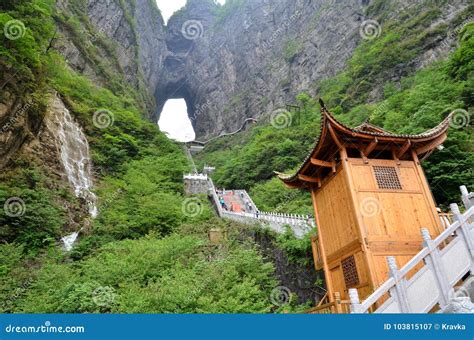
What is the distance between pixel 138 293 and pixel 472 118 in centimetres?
1470

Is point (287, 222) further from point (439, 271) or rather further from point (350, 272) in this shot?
point (439, 271)

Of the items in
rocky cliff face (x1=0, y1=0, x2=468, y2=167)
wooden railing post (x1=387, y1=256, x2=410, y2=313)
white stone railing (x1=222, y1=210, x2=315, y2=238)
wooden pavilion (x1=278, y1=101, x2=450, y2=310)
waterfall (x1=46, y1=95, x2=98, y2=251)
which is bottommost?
wooden railing post (x1=387, y1=256, x2=410, y2=313)

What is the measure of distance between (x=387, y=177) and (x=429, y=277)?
3.39 metres

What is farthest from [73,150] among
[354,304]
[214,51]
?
[214,51]

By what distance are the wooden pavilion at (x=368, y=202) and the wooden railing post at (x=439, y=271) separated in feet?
5.12

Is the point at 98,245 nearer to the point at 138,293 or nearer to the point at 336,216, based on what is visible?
the point at 138,293

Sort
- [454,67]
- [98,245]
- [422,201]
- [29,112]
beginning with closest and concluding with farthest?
[422,201], [98,245], [29,112], [454,67]

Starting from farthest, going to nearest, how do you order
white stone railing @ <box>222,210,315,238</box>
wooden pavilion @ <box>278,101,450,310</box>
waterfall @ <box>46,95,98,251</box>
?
waterfall @ <box>46,95,98,251</box>
white stone railing @ <box>222,210,315,238</box>
wooden pavilion @ <box>278,101,450,310</box>

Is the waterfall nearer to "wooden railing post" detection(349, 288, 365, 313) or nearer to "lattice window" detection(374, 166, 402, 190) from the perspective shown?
"lattice window" detection(374, 166, 402, 190)

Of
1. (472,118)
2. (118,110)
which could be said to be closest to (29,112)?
(118,110)

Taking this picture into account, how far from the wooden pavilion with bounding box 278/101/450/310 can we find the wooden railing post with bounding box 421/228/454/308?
156 cm

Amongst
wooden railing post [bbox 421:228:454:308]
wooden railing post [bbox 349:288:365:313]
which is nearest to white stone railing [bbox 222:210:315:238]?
wooden railing post [bbox 421:228:454:308]

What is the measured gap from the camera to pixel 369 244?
7660mm

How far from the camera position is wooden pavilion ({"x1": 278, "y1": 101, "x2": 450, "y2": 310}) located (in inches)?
307
